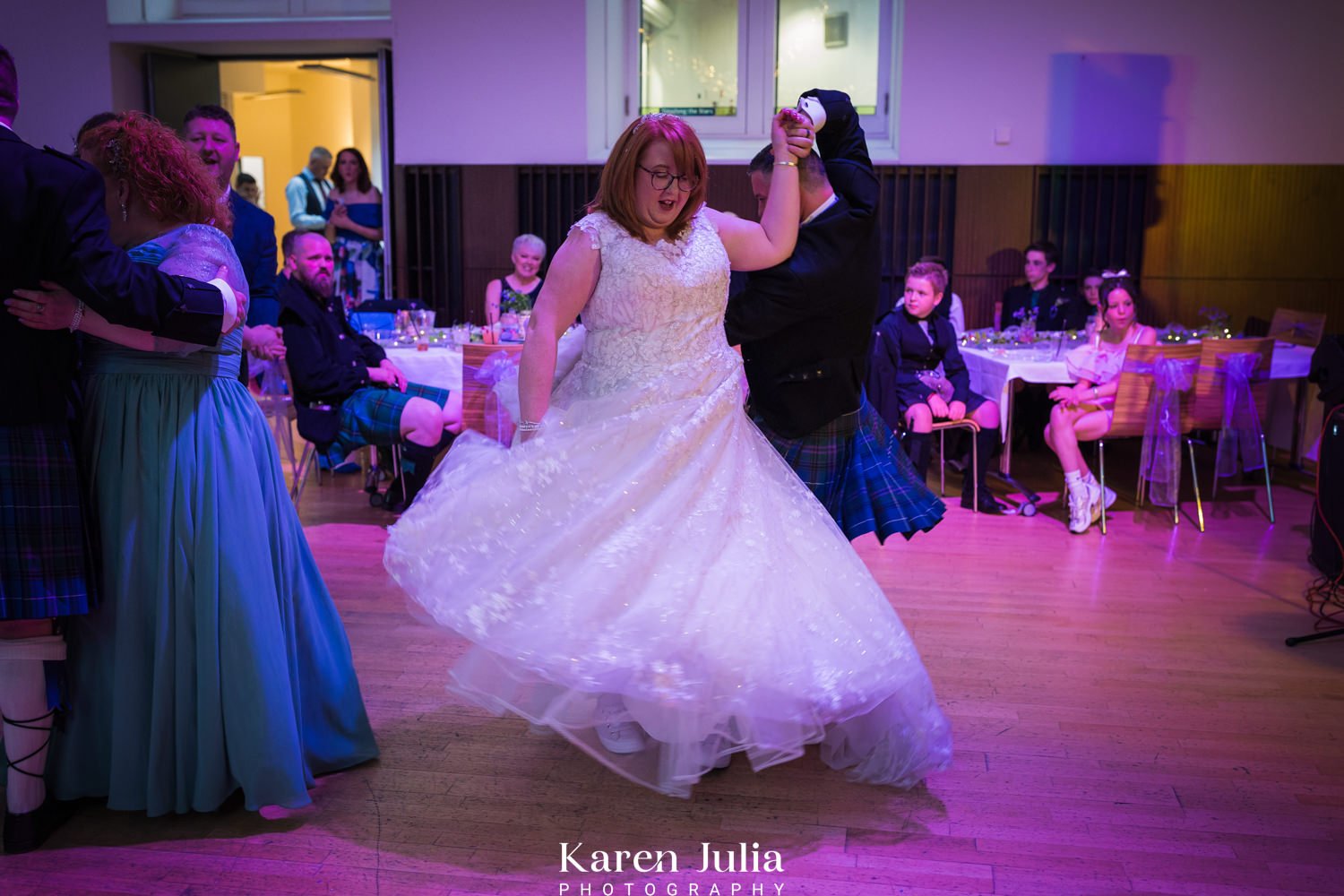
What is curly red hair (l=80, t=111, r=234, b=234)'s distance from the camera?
99.0 inches

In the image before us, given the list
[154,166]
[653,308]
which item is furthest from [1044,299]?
[154,166]

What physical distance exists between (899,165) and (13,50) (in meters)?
7.15

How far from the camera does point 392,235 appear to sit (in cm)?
974

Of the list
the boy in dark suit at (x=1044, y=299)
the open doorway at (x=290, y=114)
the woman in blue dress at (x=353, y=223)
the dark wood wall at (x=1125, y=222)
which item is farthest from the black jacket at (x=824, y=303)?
the open doorway at (x=290, y=114)

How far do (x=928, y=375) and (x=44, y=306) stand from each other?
16.1ft

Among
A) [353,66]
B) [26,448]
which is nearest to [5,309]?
[26,448]

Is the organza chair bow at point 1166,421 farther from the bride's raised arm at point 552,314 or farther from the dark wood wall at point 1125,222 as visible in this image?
the bride's raised arm at point 552,314

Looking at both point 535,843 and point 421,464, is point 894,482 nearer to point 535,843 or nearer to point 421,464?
point 535,843

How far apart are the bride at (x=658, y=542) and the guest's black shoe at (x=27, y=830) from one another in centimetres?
94

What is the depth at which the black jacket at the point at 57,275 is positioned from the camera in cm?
223

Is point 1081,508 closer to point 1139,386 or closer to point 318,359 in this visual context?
point 1139,386

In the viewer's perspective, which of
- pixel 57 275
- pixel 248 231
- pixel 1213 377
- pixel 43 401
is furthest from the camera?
pixel 1213 377

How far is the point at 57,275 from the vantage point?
7.46ft

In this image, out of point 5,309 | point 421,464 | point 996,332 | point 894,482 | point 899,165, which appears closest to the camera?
point 5,309
